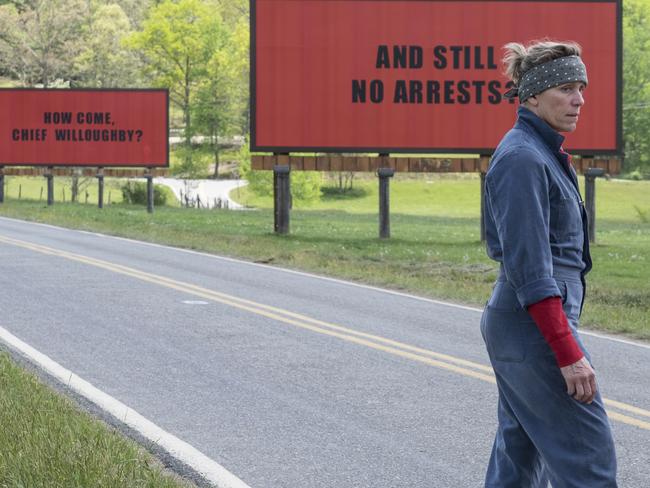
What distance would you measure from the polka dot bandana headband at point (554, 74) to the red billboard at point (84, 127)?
42.9 metres

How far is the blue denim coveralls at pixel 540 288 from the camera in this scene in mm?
3795

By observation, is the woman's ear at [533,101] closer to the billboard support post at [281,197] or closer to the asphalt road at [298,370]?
the asphalt road at [298,370]

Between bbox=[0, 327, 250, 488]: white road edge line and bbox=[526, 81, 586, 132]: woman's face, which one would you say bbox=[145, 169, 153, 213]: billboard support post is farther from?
bbox=[526, 81, 586, 132]: woman's face

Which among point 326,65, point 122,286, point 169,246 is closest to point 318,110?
point 326,65

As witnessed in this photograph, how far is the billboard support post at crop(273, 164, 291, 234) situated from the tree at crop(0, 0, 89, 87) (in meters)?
48.4

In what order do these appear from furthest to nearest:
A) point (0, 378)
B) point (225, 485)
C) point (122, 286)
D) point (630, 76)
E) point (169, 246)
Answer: point (630, 76) < point (169, 246) < point (122, 286) < point (0, 378) < point (225, 485)

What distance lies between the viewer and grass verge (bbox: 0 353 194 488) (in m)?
5.79

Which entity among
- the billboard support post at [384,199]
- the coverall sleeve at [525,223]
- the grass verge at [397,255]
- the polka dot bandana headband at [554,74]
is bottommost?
the grass verge at [397,255]

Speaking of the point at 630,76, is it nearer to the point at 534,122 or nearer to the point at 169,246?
the point at 169,246

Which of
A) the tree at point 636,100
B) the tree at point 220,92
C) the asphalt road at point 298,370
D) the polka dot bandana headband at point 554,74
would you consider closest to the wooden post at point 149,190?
the asphalt road at point 298,370

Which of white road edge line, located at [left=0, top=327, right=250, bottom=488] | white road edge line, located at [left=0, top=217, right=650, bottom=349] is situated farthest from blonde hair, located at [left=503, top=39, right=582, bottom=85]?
white road edge line, located at [left=0, top=217, right=650, bottom=349]

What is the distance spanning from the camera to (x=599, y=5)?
2895 cm

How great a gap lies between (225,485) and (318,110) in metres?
23.4

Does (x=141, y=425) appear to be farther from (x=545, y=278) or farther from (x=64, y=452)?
(x=545, y=278)
